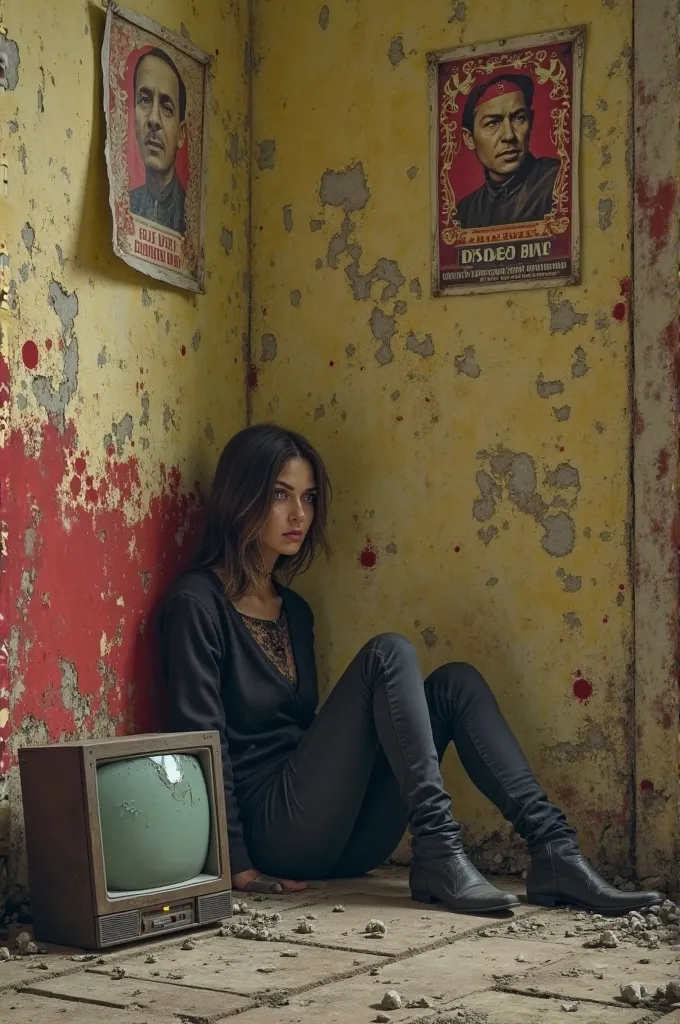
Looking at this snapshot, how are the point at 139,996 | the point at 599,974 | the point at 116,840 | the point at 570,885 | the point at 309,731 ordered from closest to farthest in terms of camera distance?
the point at 139,996 < the point at 599,974 < the point at 116,840 < the point at 570,885 < the point at 309,731

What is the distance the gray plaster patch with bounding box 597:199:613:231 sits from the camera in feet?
11.8

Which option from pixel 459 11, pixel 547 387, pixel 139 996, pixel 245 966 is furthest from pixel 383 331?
pixel 139 996

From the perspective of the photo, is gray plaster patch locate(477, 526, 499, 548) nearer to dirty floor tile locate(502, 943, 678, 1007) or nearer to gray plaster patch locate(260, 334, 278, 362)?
gray plaster patch locate(260, 334, 278, 362)

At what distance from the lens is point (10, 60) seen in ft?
9.97

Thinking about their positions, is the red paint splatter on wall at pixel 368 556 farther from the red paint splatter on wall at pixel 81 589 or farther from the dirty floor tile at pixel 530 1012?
the dirty floor tile at pixel 530 1012

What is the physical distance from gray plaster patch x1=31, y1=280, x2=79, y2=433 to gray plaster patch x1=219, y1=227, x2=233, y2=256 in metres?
0.80

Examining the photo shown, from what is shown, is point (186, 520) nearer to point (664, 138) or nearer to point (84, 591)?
point (84, 591)

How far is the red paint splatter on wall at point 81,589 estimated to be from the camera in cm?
305

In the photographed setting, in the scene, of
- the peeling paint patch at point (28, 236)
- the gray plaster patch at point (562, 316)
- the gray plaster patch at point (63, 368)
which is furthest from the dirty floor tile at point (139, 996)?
the gray plaster patch at point (562, 316)

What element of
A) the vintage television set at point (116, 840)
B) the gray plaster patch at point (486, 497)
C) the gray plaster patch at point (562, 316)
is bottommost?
the vintage television set at point (116, 840)

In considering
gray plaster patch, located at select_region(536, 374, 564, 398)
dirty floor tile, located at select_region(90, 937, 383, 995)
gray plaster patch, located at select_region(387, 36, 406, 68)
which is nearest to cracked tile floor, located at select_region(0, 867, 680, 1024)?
dirty floor tile, located at select_region(90, 937, 383, 995)

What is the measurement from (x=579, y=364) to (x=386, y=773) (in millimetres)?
1226

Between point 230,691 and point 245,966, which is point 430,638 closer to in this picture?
point 230,691

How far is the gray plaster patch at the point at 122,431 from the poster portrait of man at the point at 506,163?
98 cm
